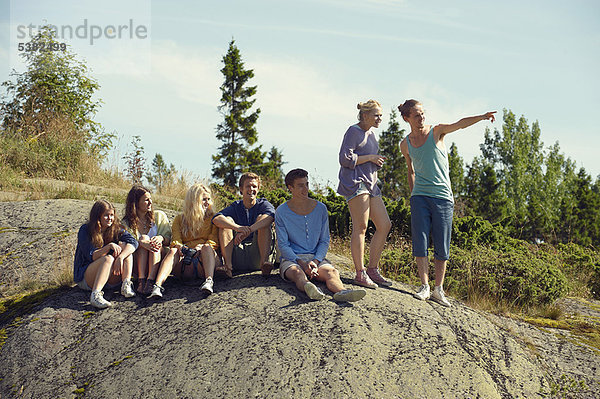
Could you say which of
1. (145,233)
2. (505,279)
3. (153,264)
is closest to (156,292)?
(153,264)

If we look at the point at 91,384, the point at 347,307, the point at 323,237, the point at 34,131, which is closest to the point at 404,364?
the point at 347,307

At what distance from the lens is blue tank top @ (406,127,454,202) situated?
5180 mm

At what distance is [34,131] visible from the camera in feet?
48.9

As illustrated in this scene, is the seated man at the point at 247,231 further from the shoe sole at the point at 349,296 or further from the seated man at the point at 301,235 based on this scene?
the shoe sole at the point at 349,296

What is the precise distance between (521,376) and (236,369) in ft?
8.30

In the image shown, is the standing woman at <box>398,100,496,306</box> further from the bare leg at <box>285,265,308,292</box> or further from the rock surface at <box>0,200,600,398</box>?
the bare leg at <box>285,265,308,292</box>

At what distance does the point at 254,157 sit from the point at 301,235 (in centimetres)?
2134

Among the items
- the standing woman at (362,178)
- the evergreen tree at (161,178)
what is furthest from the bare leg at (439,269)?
the evergreen tree at (161,178)

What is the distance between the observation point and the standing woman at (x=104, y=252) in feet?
16.5

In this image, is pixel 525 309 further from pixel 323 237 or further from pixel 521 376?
pixel 323 237

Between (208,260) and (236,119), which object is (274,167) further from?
(208,260)

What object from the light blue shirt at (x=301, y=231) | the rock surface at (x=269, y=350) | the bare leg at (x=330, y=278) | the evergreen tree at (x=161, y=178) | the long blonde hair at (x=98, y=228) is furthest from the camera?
the evergreen tree at (x=161, y=178)

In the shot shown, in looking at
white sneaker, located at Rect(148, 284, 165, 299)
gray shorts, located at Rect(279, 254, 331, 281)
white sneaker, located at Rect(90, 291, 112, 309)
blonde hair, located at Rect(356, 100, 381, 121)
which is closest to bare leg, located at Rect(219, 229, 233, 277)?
gray shorts, located at Rect(279, 254, 331, 281)

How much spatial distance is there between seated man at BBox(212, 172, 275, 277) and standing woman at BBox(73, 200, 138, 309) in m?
0.91
